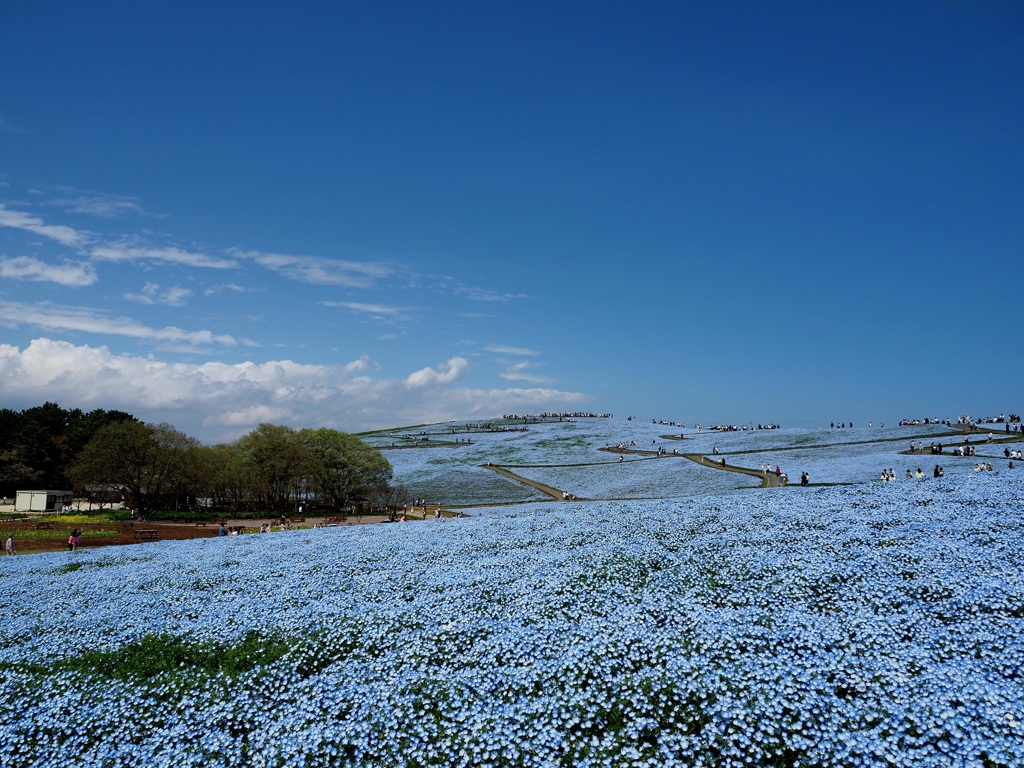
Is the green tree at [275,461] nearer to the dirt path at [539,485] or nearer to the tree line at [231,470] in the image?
the tree line at [231,470]

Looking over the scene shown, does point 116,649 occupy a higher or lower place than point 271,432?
lower

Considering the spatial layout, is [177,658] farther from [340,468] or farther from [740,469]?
[740,469]

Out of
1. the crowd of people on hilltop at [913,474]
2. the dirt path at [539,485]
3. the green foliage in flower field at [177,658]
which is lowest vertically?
the dirt path at [539,485]

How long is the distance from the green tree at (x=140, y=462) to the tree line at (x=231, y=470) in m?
0.08

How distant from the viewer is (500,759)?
8.65 metres

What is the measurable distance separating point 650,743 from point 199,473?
57074mm

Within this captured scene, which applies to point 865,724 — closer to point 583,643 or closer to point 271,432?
point 583,643

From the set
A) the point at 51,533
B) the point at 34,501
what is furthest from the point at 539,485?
the point at 34,501

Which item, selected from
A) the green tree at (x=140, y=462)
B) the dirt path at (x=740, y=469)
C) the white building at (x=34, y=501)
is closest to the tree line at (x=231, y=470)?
the green tree at (x=140, y=462)

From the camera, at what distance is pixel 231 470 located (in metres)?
56.9

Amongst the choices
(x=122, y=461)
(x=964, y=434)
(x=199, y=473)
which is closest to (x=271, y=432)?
(x=199, y=473)

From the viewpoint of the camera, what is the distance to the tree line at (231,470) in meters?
51.4

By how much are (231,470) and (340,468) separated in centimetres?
1064

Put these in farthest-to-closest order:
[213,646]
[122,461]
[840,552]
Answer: [122,461] < [840,552] < [213,646]
